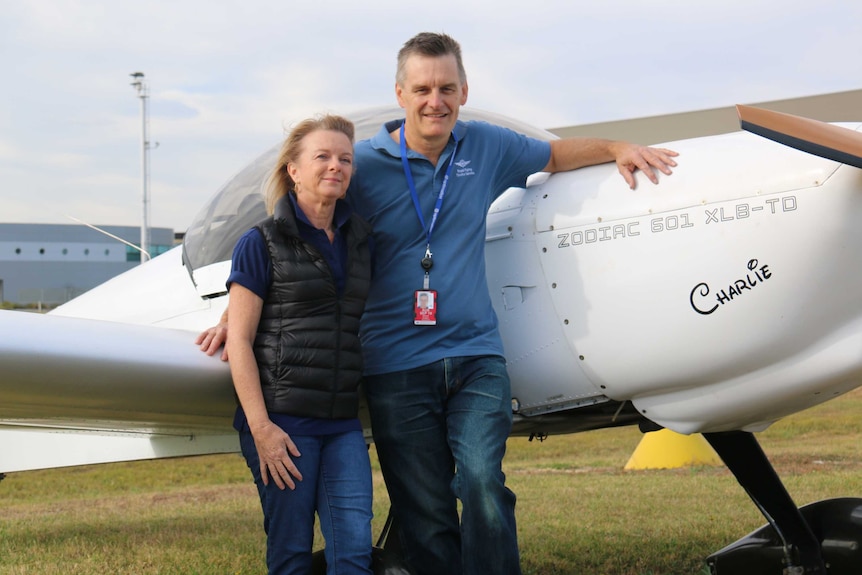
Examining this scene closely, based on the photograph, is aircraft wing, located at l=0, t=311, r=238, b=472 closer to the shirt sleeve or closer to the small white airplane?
the small white airplane

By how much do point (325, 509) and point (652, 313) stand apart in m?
1.13

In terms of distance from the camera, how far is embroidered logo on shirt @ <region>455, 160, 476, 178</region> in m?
3.01

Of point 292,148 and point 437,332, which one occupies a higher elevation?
point 292,148

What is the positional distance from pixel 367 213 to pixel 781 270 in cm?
122

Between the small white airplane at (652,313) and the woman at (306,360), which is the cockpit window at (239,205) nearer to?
the small white airplane at (652,313)

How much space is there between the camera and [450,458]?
2.98m

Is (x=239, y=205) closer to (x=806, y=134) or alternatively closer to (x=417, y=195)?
(x=417, y=195)

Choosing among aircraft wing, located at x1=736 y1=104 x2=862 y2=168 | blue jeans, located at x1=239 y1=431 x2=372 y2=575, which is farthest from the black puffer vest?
aircraft wing, located at x1=736 y1=104 x2=862 y2=168

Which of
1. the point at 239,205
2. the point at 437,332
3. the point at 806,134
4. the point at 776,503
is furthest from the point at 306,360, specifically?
the point at 776,503

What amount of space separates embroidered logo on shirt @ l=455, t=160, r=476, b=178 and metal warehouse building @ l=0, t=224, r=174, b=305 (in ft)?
158

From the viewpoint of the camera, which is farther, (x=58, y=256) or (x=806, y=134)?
(x=58, y=256)

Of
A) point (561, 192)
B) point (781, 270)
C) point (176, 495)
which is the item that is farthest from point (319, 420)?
point (176, 495)

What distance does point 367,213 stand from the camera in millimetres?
2977

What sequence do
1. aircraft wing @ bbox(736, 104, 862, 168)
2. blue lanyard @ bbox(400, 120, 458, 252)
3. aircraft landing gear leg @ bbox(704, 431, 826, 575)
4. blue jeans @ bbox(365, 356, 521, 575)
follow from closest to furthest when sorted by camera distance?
aircraft wing @ bbox(736, 104, 862, 168) → blue jeans @ bbox(365, 356, 521, 575) → blue lanyard @ bbox(400, 120, 458, 252) → aircraft landing gear leg @ bbox(704, 431, 826, 575)
